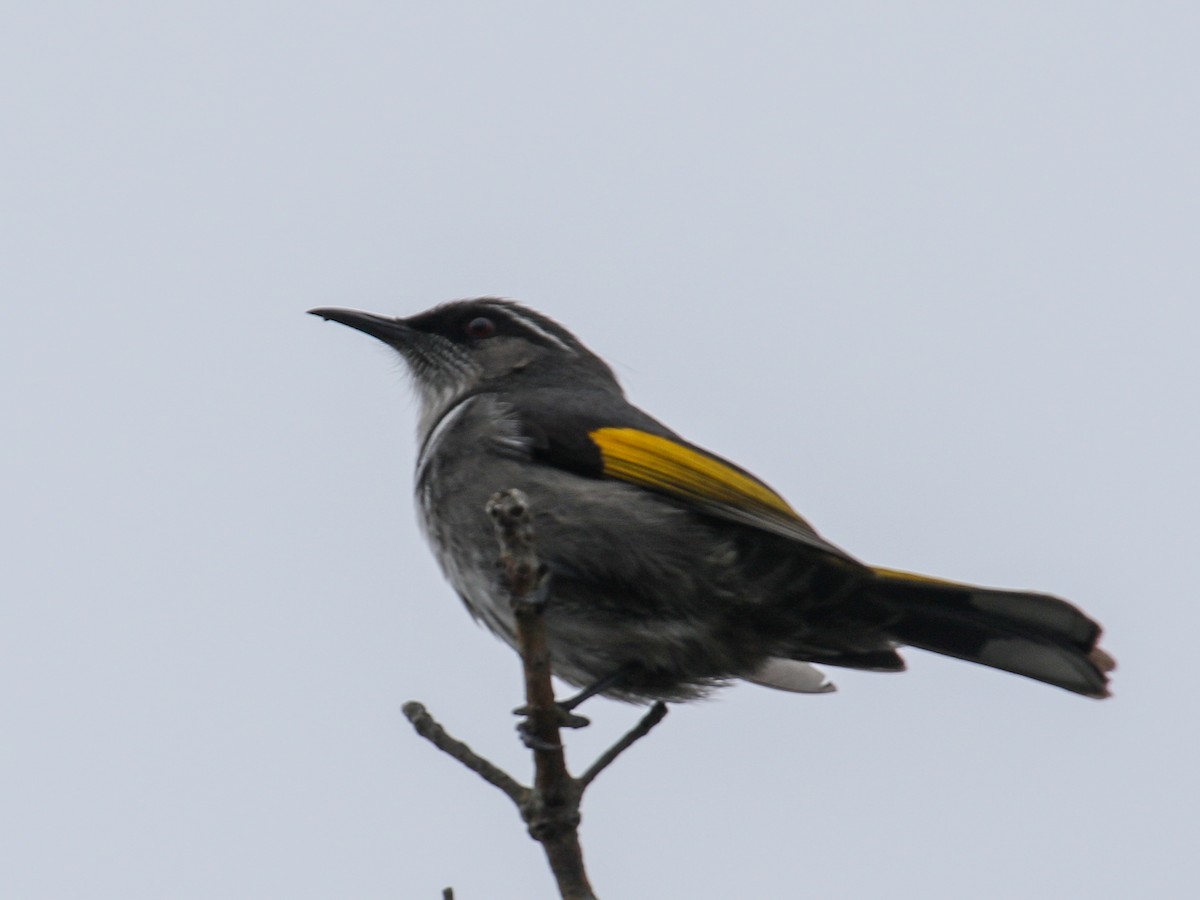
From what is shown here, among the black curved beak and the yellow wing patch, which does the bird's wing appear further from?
the black curved beak

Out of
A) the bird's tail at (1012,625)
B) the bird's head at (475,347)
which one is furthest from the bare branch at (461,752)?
the bird's head at (475,347)

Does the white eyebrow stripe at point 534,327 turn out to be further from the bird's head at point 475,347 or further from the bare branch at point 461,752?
the bare branch at point 461,752

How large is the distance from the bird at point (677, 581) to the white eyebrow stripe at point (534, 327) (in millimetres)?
1080

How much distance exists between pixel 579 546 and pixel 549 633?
1.21 ft

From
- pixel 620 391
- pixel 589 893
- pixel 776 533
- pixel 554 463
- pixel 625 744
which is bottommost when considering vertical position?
pixel 589 893

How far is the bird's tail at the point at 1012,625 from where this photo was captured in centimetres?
583

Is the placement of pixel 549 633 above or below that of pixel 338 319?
below

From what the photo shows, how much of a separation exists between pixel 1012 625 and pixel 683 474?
56.5 inches

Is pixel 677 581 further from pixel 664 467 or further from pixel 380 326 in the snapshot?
pixel 380 326

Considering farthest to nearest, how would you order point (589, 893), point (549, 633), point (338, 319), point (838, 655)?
point (338, 319) < point (838, 655) < point (549, 633) < point (589, 893)

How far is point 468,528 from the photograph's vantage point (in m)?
5.77

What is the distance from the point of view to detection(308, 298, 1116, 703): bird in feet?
18.5

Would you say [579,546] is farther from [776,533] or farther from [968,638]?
[968,638]

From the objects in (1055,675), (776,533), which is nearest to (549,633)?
(776,533)
